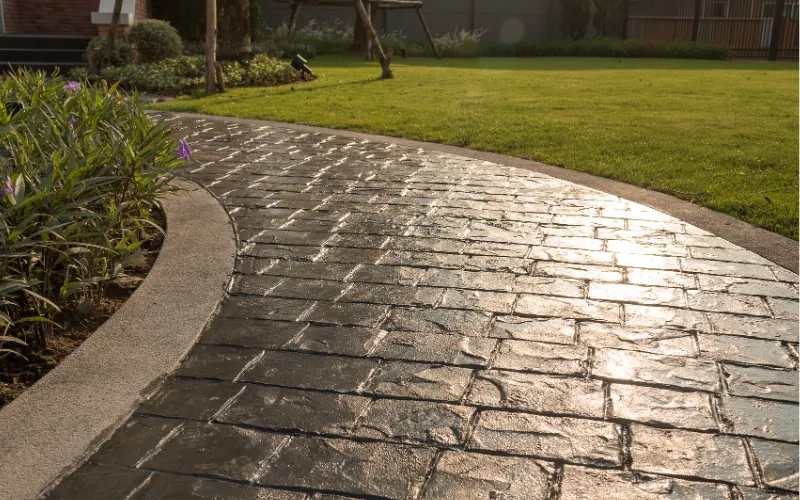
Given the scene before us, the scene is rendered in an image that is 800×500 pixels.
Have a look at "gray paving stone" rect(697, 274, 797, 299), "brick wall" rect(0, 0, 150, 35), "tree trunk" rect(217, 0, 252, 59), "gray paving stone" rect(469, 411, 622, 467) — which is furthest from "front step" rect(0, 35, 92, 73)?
"gray paving stone" rect(469, 411, 622, 467)

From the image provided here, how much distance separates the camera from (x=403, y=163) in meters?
7.10

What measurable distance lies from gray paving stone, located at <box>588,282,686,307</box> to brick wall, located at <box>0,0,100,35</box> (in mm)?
15300

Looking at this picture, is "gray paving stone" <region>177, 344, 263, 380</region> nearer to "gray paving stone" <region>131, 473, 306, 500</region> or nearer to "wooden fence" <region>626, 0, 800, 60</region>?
"gray paving stone" <region>131, 473, 306, 500</region>

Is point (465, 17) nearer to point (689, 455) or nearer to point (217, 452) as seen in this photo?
point (689, 455)

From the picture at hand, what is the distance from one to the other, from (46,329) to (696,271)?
10.5 feet

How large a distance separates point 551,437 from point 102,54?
12.6 metres

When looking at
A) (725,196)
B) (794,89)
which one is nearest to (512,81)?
(794,89)

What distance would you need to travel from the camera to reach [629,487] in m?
2.32

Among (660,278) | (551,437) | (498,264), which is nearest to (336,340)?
(551,437)

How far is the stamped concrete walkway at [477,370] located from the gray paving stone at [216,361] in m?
0.01

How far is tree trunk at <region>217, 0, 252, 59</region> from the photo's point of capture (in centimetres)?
1338

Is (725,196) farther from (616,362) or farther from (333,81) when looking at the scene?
(333,81)

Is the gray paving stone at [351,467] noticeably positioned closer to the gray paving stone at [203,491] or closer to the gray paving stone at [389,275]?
the gray paving stone at [203,491]

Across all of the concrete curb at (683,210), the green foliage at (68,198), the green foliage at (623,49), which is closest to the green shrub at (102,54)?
the concrete curb at (683,210)
